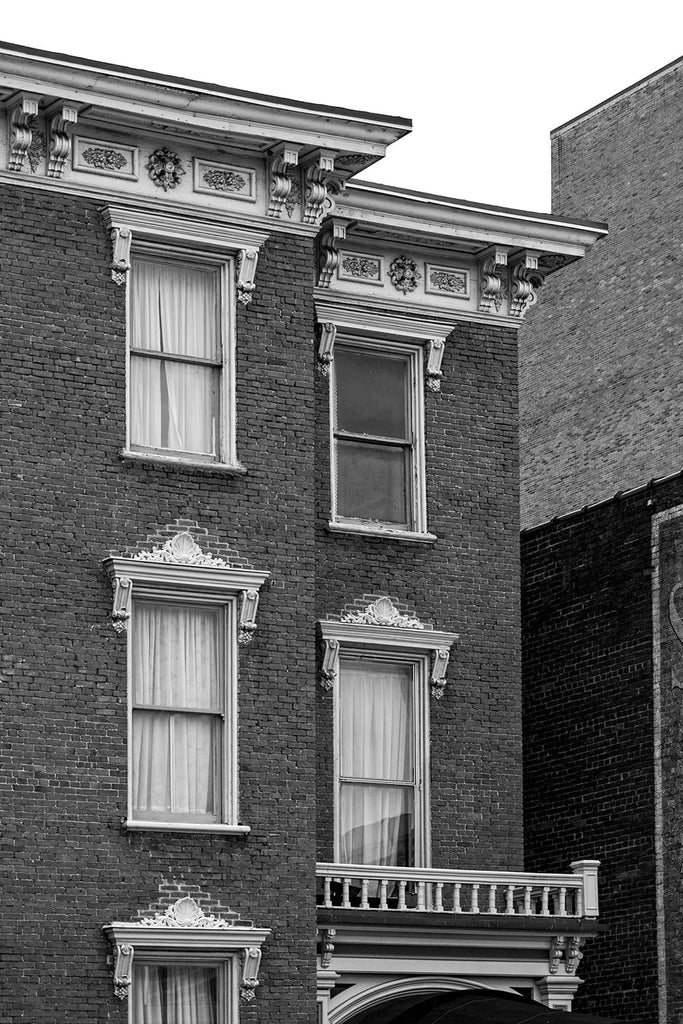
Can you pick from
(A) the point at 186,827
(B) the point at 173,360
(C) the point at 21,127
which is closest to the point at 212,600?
(A) the point at 186,827

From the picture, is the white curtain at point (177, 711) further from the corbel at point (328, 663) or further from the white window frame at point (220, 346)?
the corbel at point (328, 663)

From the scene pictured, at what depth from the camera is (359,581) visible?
2547cm

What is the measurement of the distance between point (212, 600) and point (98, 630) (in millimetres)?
1406

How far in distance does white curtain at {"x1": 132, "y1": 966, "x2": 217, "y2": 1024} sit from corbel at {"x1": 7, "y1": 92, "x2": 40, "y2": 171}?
337 inches

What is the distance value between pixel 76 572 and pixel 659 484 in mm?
9320

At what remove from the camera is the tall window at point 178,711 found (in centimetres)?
2266

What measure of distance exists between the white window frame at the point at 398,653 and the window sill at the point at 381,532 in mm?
789

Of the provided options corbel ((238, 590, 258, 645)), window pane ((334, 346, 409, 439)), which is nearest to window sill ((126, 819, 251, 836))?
corbel ((238, 590, 258, 645))

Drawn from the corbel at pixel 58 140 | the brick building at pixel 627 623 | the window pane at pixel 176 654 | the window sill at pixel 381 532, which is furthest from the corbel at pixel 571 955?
the corbel at pixel 58 140

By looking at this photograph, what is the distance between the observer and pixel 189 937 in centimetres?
2208

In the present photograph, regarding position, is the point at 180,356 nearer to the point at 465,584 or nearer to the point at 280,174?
the point at 280,174

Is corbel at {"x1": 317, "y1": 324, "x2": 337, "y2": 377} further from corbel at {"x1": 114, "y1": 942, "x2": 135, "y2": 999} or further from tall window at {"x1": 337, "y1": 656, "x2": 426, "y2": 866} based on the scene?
corbel at {"x1": 114, "y1": 942, "x2": 135, "y2": 999}

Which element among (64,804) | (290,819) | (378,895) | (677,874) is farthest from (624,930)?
(64,804)

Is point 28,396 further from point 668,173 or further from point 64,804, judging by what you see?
point 668,173
